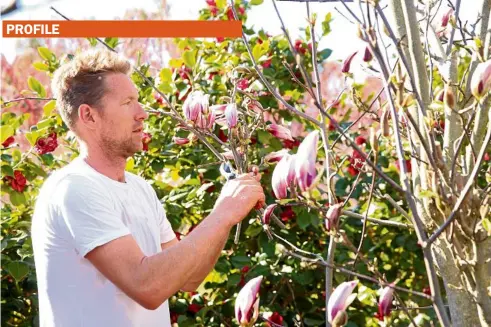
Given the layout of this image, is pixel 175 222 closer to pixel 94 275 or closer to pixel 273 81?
pixel 273 81

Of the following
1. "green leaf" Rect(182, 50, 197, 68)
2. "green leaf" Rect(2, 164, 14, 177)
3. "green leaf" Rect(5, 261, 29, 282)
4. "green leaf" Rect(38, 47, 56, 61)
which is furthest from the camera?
"green leaf" Rect(182, 50, 197, 68)

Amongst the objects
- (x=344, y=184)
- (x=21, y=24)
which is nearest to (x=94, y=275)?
(x=344, y=184)

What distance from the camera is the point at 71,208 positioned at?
72.2 inches

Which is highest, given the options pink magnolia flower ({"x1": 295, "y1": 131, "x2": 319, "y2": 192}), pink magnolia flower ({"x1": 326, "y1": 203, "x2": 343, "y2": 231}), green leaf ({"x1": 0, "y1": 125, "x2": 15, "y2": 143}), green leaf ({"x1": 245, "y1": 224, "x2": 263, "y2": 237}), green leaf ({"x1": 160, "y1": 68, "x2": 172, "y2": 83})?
green leaf ({"x1": 160, "y1": 68, "x2": 172, "y2": 83})

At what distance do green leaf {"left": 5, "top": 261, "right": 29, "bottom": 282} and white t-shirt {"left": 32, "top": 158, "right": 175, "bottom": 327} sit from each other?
0.86 m

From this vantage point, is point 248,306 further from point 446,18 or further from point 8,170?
point 8,170

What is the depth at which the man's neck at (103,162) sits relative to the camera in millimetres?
→ 2041

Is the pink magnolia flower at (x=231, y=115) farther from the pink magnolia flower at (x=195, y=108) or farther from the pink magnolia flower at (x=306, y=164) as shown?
the pink magnolia flower at (x=306, y=164)

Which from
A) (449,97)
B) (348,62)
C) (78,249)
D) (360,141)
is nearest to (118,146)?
(78,249)

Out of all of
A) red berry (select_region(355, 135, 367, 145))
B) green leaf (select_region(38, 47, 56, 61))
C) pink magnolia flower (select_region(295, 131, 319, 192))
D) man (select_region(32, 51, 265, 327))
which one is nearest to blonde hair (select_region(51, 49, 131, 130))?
man (select_region(32, 51, 265, 327))

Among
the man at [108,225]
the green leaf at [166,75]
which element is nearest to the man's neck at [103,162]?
the man at [108,225]

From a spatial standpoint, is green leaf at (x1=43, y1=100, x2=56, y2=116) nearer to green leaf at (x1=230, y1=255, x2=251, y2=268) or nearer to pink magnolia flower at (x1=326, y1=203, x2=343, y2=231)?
green leaf at (x1=230, y1=255, x2=251, y2=268)

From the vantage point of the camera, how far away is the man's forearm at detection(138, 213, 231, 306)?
5.66ft

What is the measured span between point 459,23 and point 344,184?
1263 millimetres
